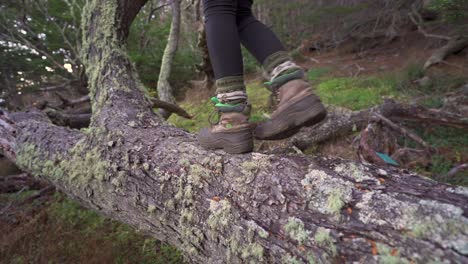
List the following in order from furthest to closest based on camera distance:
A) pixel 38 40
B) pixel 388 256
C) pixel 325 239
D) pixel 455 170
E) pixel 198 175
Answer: pixel 38 40 → pixel 455 170 → pixel 198 175 → pixel 325 239 → pixel 388 256

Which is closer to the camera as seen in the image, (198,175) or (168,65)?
(198,175)

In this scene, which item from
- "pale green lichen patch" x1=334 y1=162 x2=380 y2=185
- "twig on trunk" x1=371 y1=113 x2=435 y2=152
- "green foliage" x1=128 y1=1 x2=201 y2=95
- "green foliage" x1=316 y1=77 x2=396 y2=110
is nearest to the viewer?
"pale green lichen patch" x1=334 y1=162 x2=380 y2=185

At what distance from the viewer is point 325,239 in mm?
827

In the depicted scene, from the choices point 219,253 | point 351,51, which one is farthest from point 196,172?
point 351,51

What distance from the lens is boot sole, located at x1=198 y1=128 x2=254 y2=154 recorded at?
1302 millimetres

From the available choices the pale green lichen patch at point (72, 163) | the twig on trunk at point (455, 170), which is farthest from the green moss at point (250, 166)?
the twig on trunk at point (455, 170)

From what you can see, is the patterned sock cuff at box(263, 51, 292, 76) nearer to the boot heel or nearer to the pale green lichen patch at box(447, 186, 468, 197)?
the boot heel

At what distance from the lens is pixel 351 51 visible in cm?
988

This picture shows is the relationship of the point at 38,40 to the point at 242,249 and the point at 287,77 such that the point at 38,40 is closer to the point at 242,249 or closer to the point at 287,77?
the point at 287,77

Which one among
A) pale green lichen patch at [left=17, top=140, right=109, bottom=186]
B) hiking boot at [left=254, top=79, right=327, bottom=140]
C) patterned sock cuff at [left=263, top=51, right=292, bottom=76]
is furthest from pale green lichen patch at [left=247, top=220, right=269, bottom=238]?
pale green lichen patch at [left=17, top=140, right=109, bottom=186]

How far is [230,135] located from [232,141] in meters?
0.03

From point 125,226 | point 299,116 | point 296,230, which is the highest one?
point 299,116

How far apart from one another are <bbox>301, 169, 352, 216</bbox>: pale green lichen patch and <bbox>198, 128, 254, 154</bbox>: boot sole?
Answer: 1.23 ft

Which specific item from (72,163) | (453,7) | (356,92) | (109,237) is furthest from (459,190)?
(356,92)
